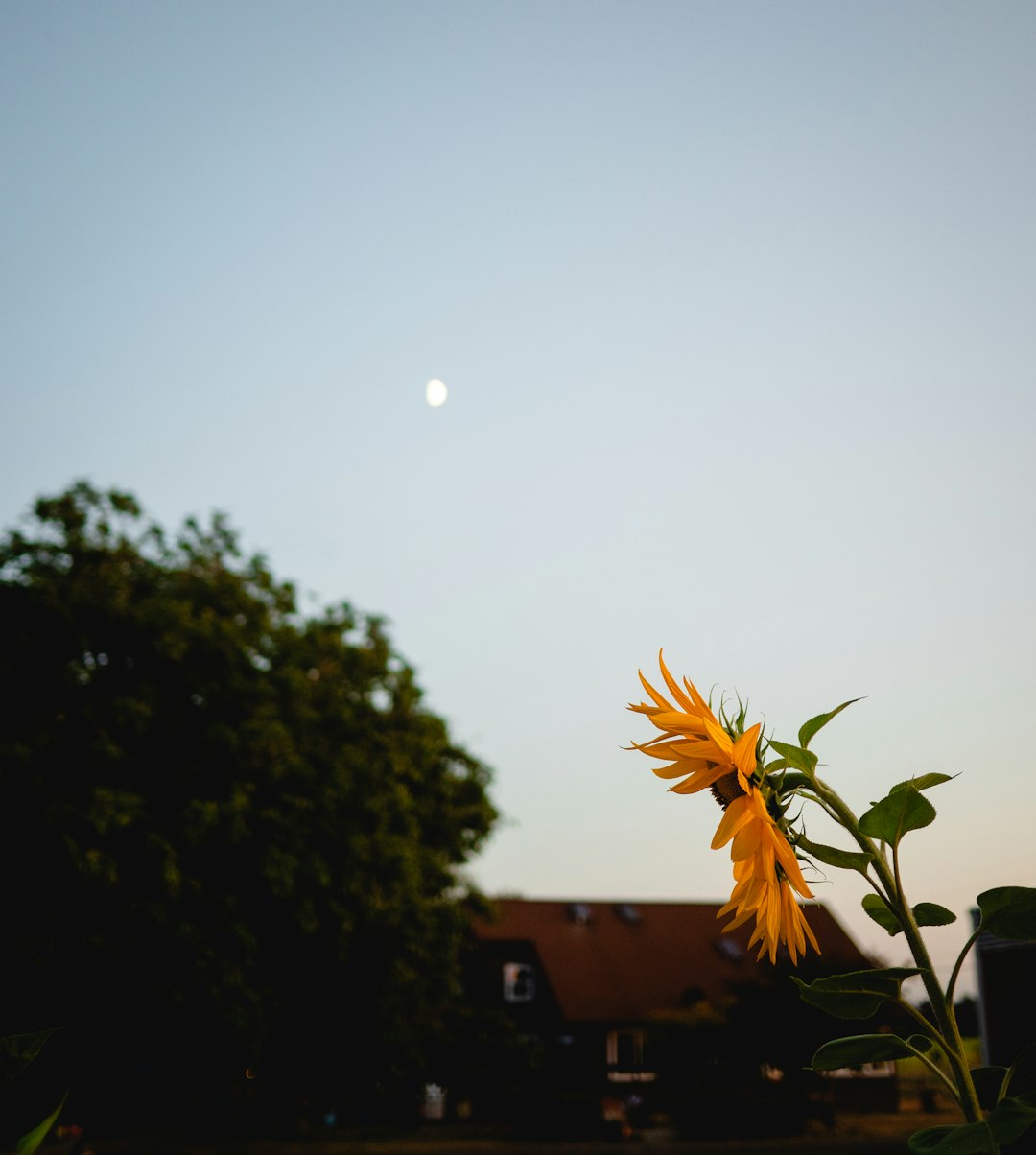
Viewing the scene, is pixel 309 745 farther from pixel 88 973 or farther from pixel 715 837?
pixel 715 837

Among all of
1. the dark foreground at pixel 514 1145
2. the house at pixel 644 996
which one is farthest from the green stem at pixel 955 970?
the house at pixel 644 996

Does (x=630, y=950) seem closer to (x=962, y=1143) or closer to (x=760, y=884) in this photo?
(x=760, y=884)

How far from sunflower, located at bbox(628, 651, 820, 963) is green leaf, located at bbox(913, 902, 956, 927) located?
0.12 m

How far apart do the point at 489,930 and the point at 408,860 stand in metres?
17.1

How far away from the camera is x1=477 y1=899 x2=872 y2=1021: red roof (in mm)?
30375

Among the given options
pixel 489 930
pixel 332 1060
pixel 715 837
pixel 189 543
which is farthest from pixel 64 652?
pixel 489 930

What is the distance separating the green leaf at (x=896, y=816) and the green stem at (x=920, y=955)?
0.02 metres

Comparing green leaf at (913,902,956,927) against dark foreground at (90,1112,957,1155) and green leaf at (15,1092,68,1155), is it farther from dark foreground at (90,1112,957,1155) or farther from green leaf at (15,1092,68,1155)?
dark foreground at (90,1112,957,1155)

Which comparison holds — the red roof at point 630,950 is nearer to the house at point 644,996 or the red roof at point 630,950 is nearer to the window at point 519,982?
the house at point 644,996

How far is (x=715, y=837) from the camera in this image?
1195 mm

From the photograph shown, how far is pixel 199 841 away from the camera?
15188 mm

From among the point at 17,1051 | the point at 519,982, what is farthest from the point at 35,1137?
the point at 519,982

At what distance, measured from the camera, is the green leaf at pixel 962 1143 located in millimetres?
765

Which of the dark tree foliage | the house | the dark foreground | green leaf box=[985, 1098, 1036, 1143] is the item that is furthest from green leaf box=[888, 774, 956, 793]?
the house
